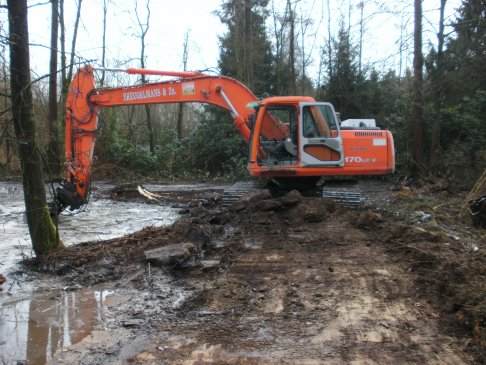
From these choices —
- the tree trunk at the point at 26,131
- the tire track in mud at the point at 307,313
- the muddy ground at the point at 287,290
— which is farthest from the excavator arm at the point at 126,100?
the tire track in mud at the point at 307,313

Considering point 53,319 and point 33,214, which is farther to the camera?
point 33,214

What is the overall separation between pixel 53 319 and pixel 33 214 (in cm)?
208

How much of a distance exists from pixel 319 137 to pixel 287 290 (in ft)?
16.9

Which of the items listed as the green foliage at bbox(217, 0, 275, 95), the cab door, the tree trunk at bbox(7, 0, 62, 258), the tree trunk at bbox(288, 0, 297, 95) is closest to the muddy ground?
the tree trunk at bbox(7, 0, 62, 258)

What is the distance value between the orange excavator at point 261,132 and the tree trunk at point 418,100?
6920 millimetres

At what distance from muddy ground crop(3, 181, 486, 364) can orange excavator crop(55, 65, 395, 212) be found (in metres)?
1.36

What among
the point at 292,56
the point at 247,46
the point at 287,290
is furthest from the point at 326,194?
the point at 292,56

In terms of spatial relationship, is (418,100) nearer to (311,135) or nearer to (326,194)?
(326,194)

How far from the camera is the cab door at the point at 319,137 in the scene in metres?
9.97

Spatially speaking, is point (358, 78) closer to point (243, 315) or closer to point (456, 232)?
point (456, 232)

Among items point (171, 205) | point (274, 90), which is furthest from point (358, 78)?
point (171, 205)

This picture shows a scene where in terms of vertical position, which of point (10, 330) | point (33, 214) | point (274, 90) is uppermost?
point (274, 90)

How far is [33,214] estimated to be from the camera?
21.3ft

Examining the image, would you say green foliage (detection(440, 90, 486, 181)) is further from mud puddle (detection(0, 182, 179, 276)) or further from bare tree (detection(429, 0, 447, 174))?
mud puddle (detection(0, 182, 179, 276))
